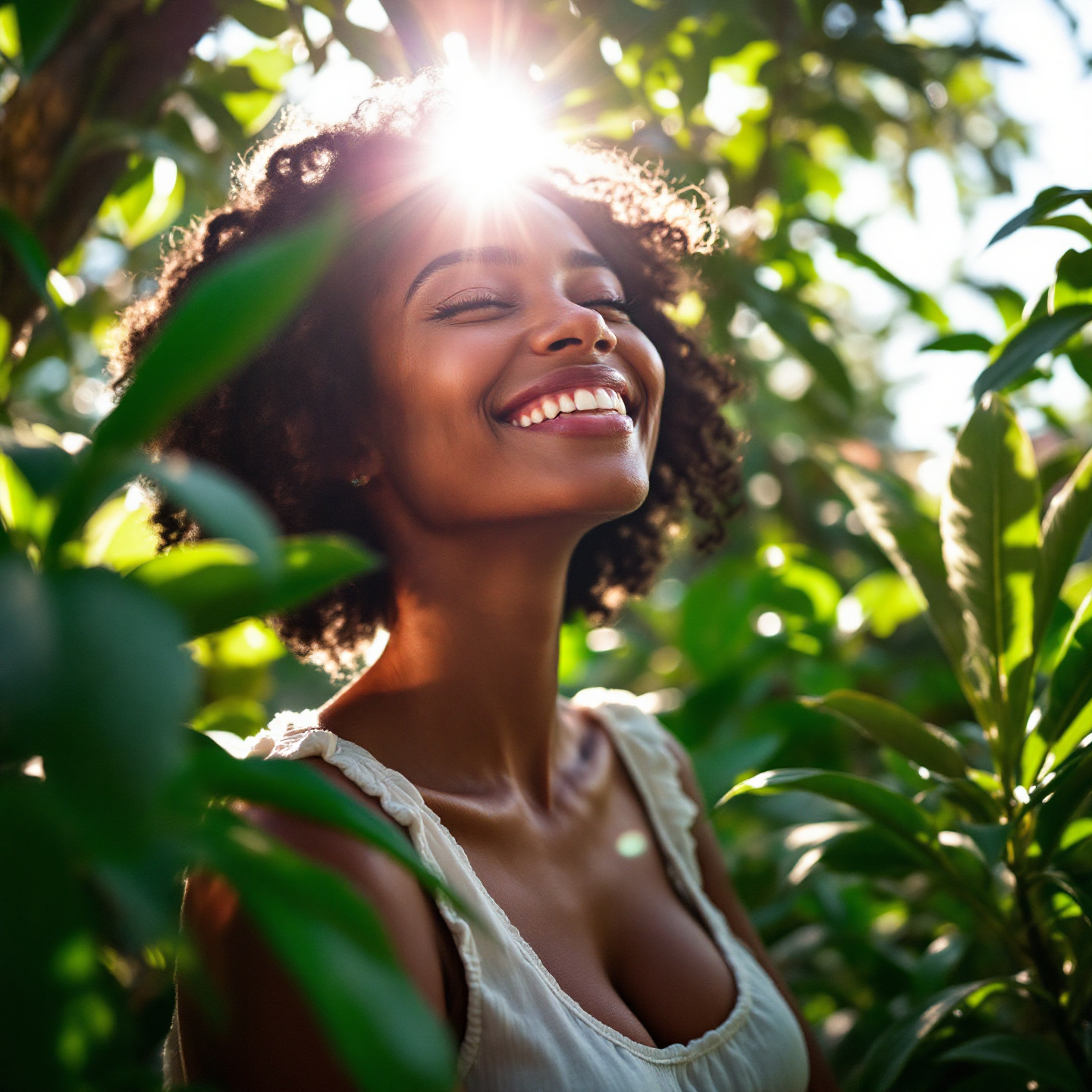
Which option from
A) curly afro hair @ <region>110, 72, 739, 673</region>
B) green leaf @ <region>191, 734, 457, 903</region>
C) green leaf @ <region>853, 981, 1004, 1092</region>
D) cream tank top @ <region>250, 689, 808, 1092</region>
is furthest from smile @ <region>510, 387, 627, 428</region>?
green leaf @ <region>853, 981, 1004, 1092</region>

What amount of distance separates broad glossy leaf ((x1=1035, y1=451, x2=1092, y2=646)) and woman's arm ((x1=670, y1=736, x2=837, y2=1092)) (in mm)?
552

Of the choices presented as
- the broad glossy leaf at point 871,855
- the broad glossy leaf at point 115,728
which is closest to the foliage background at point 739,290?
the broad glossy leaf at point 871,855

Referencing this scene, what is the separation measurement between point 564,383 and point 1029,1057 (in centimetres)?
90

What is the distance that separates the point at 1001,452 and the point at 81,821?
3.23 ft

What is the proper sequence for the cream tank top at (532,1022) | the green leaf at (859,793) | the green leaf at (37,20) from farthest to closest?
the green leaf at (859,793) → the cream tank top at (532,1022) → the green leaf at (37,20)

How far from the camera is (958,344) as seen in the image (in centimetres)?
131

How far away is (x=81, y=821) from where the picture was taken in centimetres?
33

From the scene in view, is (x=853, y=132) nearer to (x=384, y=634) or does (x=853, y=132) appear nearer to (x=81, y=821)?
(x=384, y=634)

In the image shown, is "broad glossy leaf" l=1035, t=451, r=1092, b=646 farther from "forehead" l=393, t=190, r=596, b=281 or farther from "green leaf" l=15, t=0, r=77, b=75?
"green leaf" l=15, t=0, r=77, b=75

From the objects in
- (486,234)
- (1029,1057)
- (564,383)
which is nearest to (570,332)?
(564,383)

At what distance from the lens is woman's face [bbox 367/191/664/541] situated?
104cm

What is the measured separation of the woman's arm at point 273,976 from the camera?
747 millimetres

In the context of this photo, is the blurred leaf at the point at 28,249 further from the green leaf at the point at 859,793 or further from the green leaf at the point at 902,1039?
the green leaf at the point at 902,1039

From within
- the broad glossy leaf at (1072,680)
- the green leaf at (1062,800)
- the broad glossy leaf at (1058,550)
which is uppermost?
the broad glossy leaf at (1058,550)
